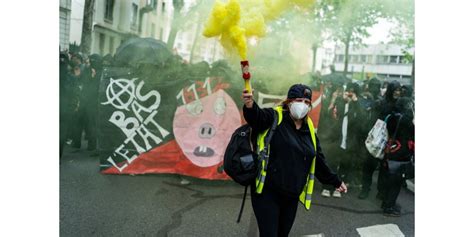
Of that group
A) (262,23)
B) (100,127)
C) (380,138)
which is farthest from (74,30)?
(380,138)

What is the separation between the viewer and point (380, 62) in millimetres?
5613

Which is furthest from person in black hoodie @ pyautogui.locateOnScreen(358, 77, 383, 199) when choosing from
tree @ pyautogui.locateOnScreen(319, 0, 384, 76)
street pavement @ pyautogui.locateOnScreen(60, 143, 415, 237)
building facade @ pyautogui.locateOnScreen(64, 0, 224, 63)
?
building facade @ pyautogui.locateOnScreen(64, 0, 224, 63)

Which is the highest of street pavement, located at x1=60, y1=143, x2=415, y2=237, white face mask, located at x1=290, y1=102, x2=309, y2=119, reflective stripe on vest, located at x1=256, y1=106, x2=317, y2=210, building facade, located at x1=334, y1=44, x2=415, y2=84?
building facade, located at x1=334, y1=44, x2=415, y2=84

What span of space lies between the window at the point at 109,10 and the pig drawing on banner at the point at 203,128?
111 cm

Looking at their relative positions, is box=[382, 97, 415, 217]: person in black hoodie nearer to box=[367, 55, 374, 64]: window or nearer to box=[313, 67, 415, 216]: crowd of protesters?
box=[313, 67, 415, 216]: crowd of protesters

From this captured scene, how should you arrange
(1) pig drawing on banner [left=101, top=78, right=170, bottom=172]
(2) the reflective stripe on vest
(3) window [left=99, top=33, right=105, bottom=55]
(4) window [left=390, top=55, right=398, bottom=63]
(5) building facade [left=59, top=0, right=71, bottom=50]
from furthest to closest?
1. (4) window [left=390, top=55, right=398, bottom=63]
2. (1) pig drawing on banner [left=101, top=78, right=170, bottom=172]
3. (3) window [left=99, top=33, right=105, bottom=55]
4. (5) building facade [left=59, top=0, right=71, bottom=50]
5. (2) the reflective stripe on vest

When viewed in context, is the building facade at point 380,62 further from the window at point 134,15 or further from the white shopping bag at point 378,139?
the window at point 134,15

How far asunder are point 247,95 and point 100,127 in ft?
8.32

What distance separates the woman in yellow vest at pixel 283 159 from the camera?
2.57 metres

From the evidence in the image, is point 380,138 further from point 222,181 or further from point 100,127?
point 100,127

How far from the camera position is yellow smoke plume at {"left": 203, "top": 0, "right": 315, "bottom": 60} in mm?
3441

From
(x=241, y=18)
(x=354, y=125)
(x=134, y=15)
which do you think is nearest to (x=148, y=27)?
(x=134, y=15)

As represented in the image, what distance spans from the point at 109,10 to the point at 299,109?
2574mm

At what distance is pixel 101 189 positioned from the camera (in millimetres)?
3967
